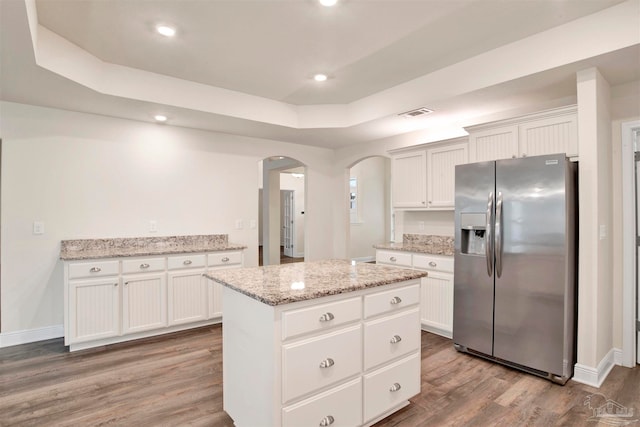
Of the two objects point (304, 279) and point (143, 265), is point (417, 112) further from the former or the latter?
point (143, 265)

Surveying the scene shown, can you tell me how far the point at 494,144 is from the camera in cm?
332

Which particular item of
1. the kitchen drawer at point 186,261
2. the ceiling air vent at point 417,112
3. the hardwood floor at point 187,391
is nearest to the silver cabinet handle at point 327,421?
the hardwood floor at point 187,391

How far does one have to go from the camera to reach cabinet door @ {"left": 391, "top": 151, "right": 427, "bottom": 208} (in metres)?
4.20

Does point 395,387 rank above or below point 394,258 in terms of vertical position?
below

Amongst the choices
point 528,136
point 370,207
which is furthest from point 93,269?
point 370,207

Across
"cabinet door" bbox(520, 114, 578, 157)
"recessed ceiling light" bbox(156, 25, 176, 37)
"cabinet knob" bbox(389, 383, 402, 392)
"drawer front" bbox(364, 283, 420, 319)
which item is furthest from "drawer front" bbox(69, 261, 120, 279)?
"cabinet door" bbox(520, 114, 578, 157)

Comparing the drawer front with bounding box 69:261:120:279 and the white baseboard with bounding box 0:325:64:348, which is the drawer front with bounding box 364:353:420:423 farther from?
the white baseboard with bounding box 0:325:64:348

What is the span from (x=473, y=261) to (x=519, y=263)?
0.39 m

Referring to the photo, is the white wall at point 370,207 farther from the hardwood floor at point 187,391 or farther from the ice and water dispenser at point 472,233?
the hardwood floor at point 187,391

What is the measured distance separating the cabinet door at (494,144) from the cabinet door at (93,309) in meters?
3.90

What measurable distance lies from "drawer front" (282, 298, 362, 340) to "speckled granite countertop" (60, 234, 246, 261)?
8.08 feet

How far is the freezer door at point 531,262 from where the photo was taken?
2.60m

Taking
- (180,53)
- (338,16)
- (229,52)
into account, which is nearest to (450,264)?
(338,16)

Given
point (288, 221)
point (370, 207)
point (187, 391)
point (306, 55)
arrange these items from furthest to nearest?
point (288, 221) → point (370, 207) → point (306, 55) → point (187, 391)
